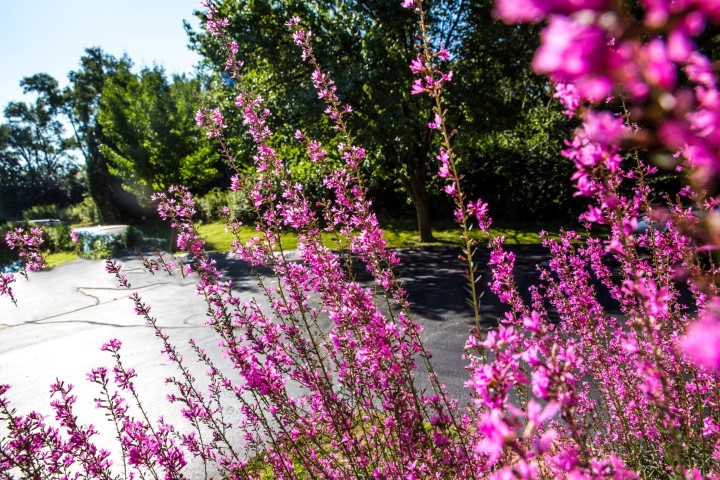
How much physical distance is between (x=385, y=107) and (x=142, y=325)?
920 centimetres

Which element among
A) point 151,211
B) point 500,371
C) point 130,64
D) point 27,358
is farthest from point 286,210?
point 130,64

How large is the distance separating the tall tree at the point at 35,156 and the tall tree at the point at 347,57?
2132 inches

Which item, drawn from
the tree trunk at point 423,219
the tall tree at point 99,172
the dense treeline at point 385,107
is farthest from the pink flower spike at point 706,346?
the tall tree at point 99,172

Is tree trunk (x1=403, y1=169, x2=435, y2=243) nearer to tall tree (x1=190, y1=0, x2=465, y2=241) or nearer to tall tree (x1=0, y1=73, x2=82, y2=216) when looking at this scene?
tall tree (x1=190, y1=0, x2=465, y2=241)

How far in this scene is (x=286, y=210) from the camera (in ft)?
12.9


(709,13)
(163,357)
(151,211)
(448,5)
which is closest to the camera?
(709,13)

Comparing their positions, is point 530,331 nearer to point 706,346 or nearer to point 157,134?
point 706,346

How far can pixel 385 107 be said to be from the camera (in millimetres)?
12727

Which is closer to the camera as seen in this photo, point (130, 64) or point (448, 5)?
point (448, 5)

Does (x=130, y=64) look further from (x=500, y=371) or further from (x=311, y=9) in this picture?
(x=500, y=371)

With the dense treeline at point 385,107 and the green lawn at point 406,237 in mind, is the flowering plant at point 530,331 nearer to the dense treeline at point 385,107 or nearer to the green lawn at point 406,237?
the dense treeline at point 385,107

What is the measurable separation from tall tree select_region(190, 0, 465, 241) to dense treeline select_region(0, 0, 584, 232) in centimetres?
4

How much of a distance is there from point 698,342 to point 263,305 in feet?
37.2

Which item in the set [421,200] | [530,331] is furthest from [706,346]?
[421,200]
